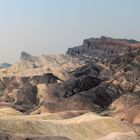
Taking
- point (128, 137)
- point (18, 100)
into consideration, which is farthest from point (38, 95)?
point (128, 137)

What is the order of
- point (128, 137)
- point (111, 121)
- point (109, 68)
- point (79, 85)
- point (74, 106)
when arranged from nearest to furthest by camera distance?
Result: point (128, 137)
point (111, 121)
point (74, 106)
point (79, 85)
point (109, 68)

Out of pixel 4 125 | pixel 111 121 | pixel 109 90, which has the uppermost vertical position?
pixel 4 125

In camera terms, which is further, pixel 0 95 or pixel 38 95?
pixel 0 95

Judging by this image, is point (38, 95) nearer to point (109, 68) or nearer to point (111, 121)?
point (109, 68)

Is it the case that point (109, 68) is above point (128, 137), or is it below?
below

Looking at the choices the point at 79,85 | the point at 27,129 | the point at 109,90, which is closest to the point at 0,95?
the point at 79,85

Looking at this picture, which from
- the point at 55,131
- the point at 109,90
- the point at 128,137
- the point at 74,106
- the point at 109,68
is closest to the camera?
the point at 128,137

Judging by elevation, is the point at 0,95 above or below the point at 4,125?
below

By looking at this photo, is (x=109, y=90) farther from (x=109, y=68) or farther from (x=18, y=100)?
(x=109, y=68)

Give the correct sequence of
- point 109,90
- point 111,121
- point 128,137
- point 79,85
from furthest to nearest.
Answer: point 79,85
point 109,90
point 111,121
point 128,137
